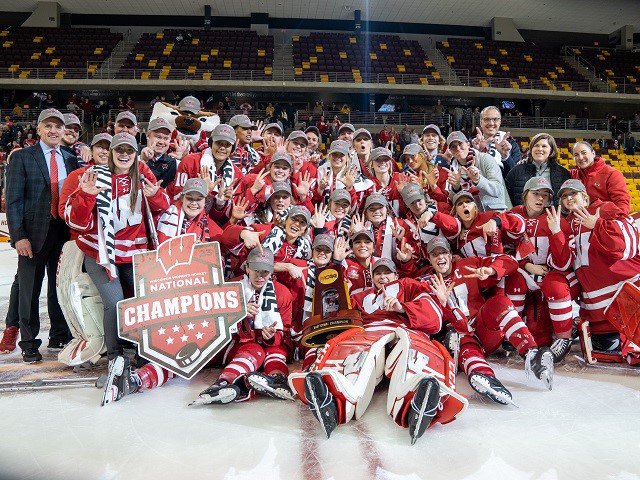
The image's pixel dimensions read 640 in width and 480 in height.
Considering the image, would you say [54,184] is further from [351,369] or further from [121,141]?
[351,369]

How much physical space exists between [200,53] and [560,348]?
2011 cm

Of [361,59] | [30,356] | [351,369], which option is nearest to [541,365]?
[351,369]

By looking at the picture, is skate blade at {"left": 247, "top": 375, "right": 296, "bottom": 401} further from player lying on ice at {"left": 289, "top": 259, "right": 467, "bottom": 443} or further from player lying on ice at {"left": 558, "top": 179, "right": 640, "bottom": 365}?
player lying on ice at {"left": 558, "top": 179, "right": 640, "bottom": 365}

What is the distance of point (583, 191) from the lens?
363cm

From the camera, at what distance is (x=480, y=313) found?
11.6 feet

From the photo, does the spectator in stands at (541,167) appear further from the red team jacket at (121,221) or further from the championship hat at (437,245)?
the red team jacket at (121,221)

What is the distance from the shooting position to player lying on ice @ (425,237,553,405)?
3.12 m

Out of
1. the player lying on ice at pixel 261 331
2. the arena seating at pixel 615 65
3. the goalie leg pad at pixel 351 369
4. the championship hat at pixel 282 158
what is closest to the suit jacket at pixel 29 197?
the player lying on ice at pixel 261 331

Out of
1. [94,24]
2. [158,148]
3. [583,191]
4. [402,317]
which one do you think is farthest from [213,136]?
[94,24]

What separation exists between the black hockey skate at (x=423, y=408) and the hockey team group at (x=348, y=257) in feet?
0.23

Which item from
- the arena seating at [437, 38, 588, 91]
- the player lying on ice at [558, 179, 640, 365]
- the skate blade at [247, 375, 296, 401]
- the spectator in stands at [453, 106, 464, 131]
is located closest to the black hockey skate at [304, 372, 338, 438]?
the skate blade at [247, 375, 296, 401]

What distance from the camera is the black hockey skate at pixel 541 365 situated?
298 centimetres

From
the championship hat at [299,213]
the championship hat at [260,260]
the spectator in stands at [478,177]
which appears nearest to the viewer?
the championship hat at [260,260]

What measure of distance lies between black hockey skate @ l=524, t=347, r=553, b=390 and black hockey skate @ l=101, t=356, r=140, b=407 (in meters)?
2.32
